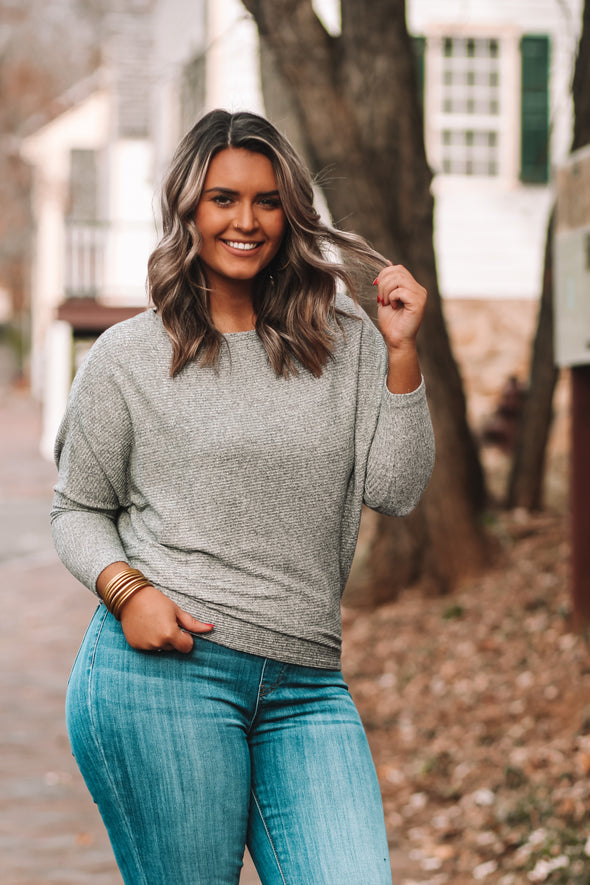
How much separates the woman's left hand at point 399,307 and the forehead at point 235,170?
1.02 feet

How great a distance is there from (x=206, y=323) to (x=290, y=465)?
0.34 metres

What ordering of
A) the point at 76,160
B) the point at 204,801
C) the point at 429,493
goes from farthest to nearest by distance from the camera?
the point at 76,160
the point at 429,493
the point at 204,801

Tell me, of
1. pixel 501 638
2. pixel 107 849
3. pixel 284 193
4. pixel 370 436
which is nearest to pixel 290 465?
pixel 370 436

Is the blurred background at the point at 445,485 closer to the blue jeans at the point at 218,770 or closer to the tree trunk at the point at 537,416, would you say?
the tree trunk at the point at 537,416

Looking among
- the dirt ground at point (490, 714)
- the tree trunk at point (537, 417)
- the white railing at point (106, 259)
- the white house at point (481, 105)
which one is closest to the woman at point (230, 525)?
the dirt ground at point (490, 714)

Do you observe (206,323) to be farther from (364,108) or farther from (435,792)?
(364,108)

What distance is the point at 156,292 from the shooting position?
99.3 inches

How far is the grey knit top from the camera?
7.75 ft

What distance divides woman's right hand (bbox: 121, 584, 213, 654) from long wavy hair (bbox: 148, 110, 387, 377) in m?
0.44

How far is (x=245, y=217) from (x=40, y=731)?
471 centimetres

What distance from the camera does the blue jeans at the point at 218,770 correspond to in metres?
2.29

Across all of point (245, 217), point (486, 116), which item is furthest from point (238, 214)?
point (486, 116)

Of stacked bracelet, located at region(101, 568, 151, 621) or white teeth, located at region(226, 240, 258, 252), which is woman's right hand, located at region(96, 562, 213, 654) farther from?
white teeth, located at region(226, 240, 258, 252)

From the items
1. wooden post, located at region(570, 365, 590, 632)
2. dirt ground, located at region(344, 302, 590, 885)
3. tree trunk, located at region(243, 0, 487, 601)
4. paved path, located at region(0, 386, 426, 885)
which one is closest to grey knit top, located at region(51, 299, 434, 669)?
dirt ground, located at region(344, 302, 590, 885)
